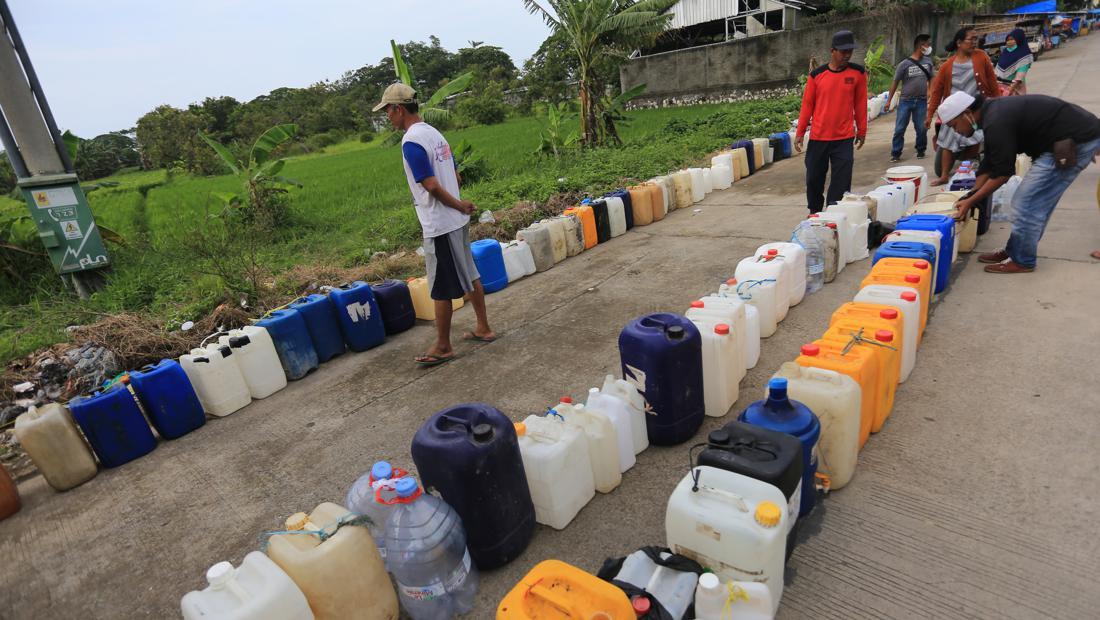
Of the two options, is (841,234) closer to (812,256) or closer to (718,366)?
(812,256)

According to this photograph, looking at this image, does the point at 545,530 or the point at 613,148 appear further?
the point at 613,148

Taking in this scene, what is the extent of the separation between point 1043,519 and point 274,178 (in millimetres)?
9589

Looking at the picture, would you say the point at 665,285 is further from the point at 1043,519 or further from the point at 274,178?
the point at 274,178

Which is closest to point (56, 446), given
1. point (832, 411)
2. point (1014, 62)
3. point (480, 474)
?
point (480, 474)

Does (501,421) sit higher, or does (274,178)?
(274,178)

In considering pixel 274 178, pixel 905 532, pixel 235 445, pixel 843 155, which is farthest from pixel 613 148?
pixel 905 532

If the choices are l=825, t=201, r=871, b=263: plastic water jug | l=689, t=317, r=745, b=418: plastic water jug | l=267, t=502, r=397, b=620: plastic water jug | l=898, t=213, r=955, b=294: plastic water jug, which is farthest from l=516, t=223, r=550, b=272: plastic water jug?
l=267, t=502, r=397, b=620: plastic water jug

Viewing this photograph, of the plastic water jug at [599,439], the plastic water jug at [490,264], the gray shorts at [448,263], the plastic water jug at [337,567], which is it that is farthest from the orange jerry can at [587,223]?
the plastic water jug at [337,567]

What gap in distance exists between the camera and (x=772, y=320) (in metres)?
3.80

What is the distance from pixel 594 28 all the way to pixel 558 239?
7.34 metres

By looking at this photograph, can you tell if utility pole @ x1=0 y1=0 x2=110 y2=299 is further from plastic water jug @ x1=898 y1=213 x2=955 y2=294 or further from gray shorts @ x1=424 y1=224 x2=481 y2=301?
plastic water jug @ x1=898 y1=213 x2=955 y2=294

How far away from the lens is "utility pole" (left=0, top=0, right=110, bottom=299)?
533cm

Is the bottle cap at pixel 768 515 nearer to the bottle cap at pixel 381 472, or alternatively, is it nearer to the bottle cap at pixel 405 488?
the bottle cap at pixel 405 488

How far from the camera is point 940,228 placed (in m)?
3.77
